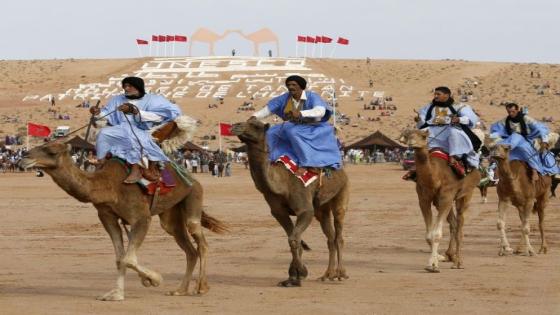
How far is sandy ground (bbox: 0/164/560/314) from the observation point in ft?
41.8

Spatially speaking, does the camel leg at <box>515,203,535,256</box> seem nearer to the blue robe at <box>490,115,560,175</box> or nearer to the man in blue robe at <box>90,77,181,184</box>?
the blue robe at <box>490,115,560,175</box>

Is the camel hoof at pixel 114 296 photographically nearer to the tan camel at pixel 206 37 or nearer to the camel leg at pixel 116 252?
the camel leg at pixel 116 252

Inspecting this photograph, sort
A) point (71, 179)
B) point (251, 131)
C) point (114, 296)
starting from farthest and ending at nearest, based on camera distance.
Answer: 1. point (251, 131)
2. point (114, 296)
3. point (71, 179)

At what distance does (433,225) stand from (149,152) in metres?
5.44

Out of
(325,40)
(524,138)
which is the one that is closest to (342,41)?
(325,40)

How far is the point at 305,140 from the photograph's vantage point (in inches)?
610

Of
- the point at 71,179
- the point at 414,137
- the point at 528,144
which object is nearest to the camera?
the point at 71,179

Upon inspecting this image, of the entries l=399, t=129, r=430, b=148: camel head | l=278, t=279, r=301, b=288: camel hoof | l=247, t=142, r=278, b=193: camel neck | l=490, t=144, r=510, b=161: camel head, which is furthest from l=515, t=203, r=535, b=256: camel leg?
l=247, t=142, r=278, b=193: camel neck

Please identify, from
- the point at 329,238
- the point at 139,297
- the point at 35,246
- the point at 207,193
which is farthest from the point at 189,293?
the point at 207,193

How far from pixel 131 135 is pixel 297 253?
279 cm

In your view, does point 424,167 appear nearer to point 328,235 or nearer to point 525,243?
point 328,235

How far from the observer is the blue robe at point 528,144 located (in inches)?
791

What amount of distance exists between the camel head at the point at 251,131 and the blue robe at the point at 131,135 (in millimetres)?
836

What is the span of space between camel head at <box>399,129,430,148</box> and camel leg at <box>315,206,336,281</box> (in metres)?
1.39
